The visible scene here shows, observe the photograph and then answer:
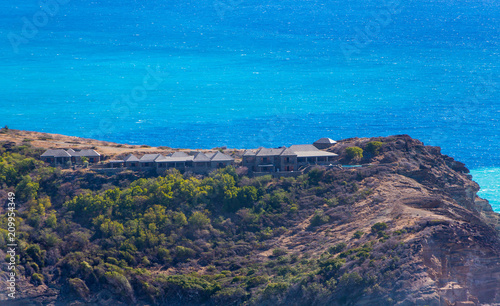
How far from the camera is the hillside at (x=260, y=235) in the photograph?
84.9 metres

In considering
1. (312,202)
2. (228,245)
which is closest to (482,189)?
(312,202)

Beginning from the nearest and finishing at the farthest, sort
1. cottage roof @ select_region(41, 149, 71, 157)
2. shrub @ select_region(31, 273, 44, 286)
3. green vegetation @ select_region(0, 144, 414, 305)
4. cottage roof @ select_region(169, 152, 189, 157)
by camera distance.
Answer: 1. green vegetation @ select_region(0, 144, 414, 305)
2. shrub @ select_region(31, 273, 44, 286)
3. cottage roof @ select_region(169, 152, 189, 157)
4. cottage roof @ select_region(41, 149, 71, 157)

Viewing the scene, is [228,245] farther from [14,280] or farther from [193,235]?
[14,280]

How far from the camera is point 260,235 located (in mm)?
98938

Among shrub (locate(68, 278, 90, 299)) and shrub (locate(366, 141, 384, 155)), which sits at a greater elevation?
shrub (locate(366, 141, 384, 155))

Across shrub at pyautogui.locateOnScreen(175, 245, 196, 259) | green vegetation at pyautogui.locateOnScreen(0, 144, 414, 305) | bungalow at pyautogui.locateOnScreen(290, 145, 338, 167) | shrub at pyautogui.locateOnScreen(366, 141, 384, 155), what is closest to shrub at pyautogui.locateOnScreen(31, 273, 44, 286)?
green vegetation at pyautogui.locateOnScreen(0, 144, 414, 305)

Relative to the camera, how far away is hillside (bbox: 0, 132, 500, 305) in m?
84.9

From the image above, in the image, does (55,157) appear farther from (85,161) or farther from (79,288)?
(79,288)

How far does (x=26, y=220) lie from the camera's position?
10025cm

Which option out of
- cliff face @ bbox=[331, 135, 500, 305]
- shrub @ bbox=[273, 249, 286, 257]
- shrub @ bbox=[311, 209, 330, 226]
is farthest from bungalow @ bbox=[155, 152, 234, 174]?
shrub @ bbox=[273, 249, 286, 257]

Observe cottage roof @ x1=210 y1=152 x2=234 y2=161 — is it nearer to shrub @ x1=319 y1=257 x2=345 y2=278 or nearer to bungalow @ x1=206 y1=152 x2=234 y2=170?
bungalow @ x1=206 y1=152 x2=234 y2=170

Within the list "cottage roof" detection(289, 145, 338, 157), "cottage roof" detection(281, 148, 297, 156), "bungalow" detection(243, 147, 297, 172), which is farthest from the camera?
"cottage roof" detection(289, 145, 338, 157)

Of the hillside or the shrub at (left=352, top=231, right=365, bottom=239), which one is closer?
the hillside

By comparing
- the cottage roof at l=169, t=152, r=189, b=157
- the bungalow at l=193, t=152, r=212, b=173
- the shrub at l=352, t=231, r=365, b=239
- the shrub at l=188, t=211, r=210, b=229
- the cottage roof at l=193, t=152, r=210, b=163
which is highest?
the cottage roof at l=169, t=152, r=189, b=157
